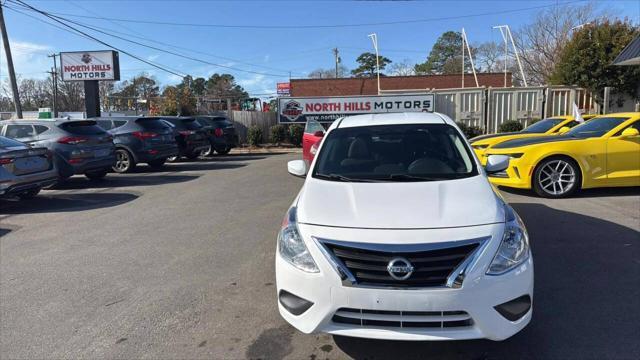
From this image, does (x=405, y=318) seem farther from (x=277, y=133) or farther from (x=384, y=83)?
(x=384, y=83)

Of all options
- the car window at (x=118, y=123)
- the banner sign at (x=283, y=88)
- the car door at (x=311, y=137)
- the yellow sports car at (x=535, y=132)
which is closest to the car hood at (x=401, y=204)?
the car door at (x=311, y=137)

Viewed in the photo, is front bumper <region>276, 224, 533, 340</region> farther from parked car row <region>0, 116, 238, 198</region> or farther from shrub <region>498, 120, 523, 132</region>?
shrub <region>498, 120, 523, 132</region>

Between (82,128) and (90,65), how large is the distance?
49.9 ft

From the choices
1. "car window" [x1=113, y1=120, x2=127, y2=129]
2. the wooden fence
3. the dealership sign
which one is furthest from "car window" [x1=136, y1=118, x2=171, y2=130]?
the dealership sign

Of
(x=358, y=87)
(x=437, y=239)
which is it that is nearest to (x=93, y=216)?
(x=437, y=239)

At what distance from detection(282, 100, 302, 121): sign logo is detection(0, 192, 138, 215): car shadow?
44.5 ft

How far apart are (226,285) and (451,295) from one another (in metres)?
2.52

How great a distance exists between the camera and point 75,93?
Result: 81000 mm

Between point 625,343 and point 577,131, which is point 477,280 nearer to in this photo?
point 625,343

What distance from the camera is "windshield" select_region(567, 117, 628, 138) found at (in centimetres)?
812

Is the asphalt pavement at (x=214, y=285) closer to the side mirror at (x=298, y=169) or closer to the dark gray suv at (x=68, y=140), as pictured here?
the side mirror at (x=298, y=169)

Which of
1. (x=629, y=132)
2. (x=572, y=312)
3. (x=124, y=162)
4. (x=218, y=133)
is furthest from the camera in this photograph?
(x=218, y=133)

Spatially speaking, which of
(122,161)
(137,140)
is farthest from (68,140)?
(122,161)

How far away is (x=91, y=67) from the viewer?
23.8 meters
